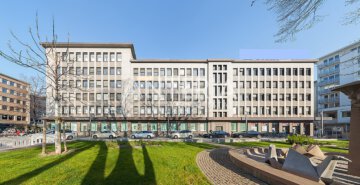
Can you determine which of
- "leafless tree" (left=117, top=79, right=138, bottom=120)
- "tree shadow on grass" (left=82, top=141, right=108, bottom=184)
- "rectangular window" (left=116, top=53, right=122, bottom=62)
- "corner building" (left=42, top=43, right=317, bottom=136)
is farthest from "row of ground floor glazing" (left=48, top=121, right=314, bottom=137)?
"tree shadow on grass" (left=82, top=141, right=108, bottom=184)

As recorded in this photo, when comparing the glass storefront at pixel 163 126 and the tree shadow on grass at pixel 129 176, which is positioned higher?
the tree shadow on grass at pixel 129 176

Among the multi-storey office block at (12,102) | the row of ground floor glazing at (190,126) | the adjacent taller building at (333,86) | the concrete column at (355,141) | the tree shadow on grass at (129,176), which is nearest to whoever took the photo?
the tree shadow on grass at (129,176)

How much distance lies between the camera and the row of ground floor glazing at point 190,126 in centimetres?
5372

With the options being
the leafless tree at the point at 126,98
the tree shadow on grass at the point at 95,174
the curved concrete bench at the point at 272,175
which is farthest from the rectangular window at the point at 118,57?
the curved concrete bench at the point at 272,175

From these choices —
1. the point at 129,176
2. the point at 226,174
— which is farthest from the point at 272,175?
the point at 129,176

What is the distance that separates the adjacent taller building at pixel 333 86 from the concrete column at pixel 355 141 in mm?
64611

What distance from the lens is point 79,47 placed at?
54.0m

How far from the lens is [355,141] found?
8.52 m

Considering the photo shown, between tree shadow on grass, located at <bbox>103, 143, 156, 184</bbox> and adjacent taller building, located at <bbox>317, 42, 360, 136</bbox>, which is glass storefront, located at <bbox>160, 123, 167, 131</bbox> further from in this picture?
tree shadow on grass, located at <bbox>103, 143, 156, 184</bbox>

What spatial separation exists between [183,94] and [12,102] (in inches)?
2548

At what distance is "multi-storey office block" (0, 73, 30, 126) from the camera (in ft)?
252

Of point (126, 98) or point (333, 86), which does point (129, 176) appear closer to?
point (126, 98)

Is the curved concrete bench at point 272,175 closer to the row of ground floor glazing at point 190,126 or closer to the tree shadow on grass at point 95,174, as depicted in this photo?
the tree shadow on grass at point 95,174

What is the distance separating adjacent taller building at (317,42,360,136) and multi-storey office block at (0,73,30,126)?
94390 mm
